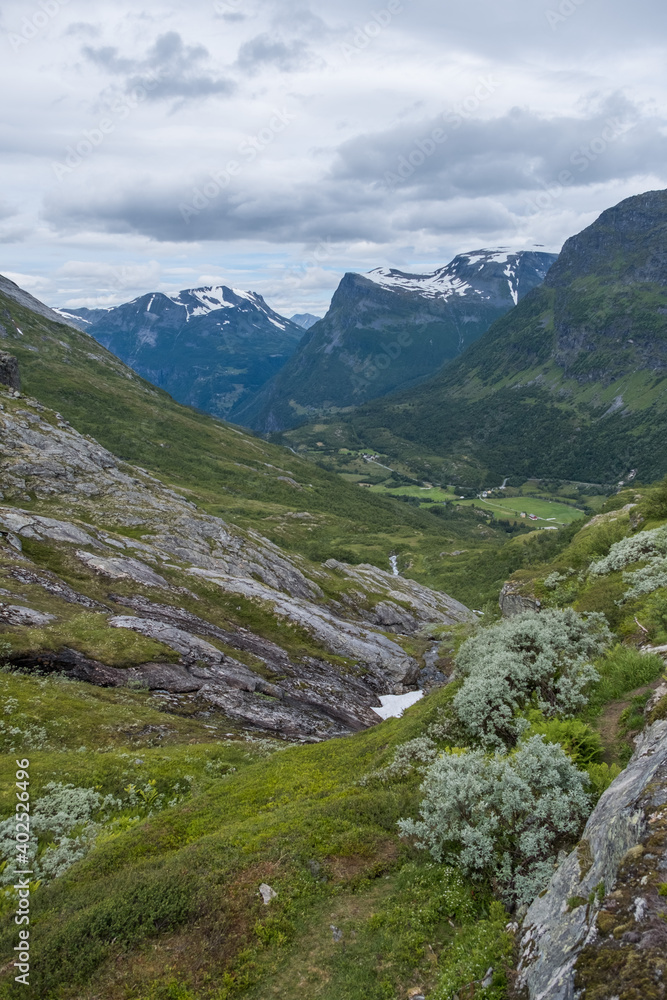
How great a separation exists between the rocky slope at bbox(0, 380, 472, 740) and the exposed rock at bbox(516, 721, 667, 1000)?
3519cm

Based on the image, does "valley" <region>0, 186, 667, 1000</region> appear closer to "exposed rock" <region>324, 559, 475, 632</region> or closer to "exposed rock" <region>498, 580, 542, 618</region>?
"exposed rock" <region>498, 580, 542, 618</region>

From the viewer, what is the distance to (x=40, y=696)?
108 feet

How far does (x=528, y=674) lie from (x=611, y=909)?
12.6 meters

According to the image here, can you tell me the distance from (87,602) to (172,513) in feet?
139

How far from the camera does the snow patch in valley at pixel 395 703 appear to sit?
58578 millimetres

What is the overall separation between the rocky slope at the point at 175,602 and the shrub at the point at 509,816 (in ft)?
100

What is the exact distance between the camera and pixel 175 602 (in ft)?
189

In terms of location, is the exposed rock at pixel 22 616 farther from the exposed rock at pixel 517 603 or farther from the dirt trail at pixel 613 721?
the dirt trail at pixel 613 721

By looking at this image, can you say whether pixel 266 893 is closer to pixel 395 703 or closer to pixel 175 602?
pixel 175 602

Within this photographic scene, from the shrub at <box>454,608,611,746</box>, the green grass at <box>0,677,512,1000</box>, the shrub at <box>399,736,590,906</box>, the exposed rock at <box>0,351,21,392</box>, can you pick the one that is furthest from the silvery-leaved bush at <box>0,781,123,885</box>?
the exposed rock at <box>0,351,21,392</box>

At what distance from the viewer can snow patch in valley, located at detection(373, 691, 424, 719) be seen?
58.6 metres

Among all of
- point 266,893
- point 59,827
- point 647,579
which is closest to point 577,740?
point 266,893

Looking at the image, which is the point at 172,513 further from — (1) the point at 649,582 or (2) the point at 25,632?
(1) the point at 649,582

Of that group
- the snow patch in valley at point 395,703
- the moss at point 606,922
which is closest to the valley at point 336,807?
the moss at point 606,922
